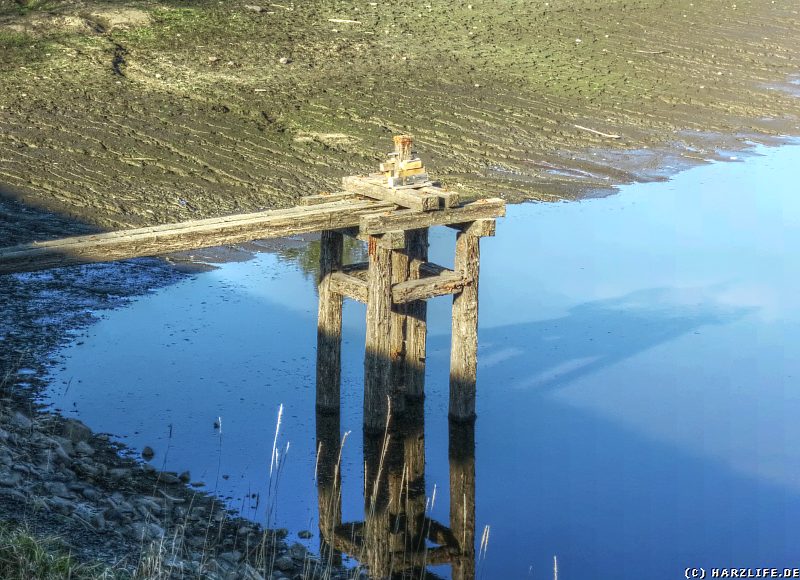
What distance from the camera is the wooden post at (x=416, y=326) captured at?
8.84 m

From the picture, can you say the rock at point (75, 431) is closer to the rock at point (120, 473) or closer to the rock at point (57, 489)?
the rock at point (120, 473)

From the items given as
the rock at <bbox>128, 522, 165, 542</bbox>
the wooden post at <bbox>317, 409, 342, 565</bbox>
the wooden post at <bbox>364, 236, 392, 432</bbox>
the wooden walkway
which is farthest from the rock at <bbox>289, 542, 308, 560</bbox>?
the wooden post at <bbox>364, 236, 392, 432</bbox>

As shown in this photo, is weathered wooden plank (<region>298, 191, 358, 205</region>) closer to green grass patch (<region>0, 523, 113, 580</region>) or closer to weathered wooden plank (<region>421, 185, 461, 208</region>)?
weathered wooden plank (<region>421, 185, 461, 208</region>)

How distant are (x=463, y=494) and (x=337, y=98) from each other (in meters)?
7.63

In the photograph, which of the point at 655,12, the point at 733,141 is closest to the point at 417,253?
the point at 733,141

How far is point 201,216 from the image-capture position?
1207 centimetres

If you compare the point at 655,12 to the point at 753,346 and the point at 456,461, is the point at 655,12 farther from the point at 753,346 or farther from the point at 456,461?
the point at 456,461

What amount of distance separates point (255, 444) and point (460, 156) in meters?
6.35

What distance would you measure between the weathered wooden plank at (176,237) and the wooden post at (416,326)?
20.6 inches

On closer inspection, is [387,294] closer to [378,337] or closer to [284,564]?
[378,337]

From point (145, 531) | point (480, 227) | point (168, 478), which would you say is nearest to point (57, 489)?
point (145, 531)

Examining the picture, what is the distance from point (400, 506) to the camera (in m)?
8.06

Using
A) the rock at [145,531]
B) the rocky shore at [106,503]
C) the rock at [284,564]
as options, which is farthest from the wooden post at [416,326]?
the rock at [145,531]

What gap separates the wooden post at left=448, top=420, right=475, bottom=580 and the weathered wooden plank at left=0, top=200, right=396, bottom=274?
5.46 feet
